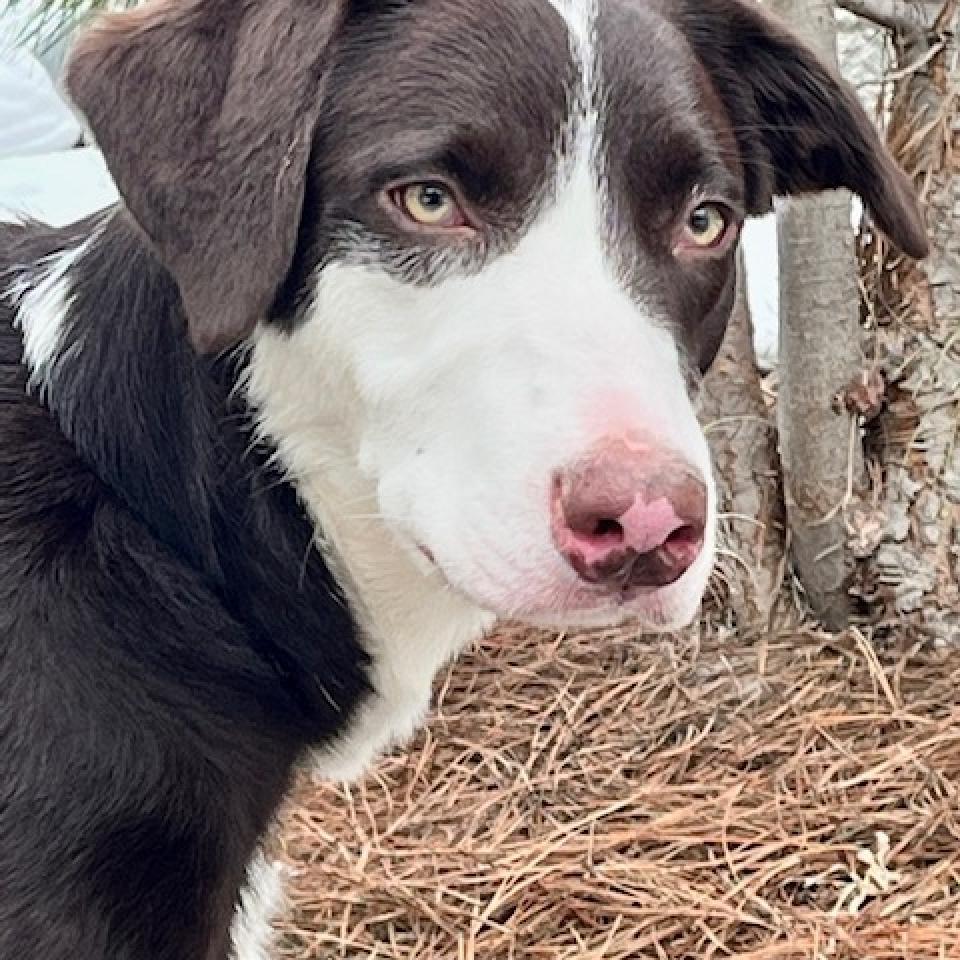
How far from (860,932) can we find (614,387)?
55.5 inches

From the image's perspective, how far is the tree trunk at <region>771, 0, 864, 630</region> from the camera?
315cm

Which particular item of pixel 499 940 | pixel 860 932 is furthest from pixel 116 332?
pixel 860 932

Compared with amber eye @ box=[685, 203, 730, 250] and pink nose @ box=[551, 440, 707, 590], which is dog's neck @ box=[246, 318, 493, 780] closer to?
pink nose @ box=[551, 440, 707, 590]

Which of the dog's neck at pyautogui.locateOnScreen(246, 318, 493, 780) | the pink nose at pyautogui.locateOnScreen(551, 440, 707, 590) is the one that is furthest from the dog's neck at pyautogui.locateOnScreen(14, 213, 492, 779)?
the pink nose at pyautogui.locateOnScreen(551, 440, 707, 590)

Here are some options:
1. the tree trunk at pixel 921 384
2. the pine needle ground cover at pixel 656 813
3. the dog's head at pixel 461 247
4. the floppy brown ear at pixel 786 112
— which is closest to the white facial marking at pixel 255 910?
the pine needle ground cover at pixel 656 813

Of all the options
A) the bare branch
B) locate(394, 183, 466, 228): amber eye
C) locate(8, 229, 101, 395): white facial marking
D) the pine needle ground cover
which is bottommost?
the pine needle ground cover

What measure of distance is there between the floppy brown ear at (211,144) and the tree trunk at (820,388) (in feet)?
5.33

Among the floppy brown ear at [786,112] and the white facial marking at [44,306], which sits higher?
the white facial marking at [44,306]

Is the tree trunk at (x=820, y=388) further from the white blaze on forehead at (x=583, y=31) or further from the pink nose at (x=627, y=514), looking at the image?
the pink nose at (x=627, y=514)

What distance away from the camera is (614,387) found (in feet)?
4.97

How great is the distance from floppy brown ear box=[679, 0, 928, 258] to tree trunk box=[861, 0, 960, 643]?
1.08 metres

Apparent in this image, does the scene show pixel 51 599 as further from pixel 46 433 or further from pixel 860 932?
pixel 860 932

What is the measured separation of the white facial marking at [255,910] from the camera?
6.49ft

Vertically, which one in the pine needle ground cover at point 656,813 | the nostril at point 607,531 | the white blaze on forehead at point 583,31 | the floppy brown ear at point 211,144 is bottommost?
the pine needle ground cover at point 656,813
